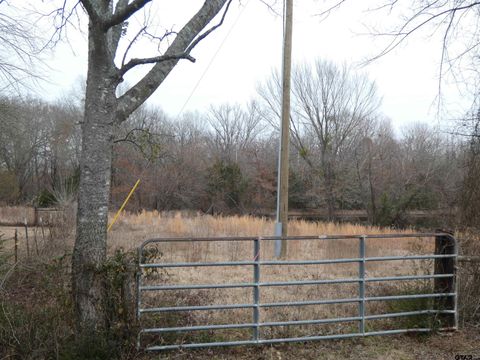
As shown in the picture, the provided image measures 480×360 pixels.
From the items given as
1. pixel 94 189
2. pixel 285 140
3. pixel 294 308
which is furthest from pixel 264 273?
pixel 94 189

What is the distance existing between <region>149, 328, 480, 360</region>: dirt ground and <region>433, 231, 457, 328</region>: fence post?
Answer: 0.76 ft

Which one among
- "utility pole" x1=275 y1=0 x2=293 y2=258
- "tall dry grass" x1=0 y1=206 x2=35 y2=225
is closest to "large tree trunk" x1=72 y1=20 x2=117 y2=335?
"utility pole" x1=275 y1=0 x2=293 y2=258

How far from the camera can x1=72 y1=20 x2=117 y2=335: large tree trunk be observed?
4.66 meters

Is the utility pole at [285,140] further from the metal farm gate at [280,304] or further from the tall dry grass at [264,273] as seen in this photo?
the metal farm gate at [280,304]

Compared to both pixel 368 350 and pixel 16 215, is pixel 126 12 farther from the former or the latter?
pixel 16 215

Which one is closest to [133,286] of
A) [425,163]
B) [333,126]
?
[425,163]

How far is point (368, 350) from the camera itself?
5332mm

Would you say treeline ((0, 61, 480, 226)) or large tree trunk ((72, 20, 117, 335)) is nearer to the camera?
large tree trunk ((72, 20, 117, 335))

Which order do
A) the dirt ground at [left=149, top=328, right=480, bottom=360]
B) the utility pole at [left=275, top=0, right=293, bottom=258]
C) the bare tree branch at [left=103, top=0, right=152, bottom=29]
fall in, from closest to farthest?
the bare tree branch at [left=103, top=0, right=152, bottom=29] → the dirt ground at [left=149, top=328, right=480, bottom=360] → the utility pole at [left=275, top=0, right=293, bottom=258]

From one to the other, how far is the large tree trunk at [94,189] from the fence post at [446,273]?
4388mm

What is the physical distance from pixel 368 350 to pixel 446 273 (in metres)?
1.63

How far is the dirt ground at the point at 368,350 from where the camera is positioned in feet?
16.7

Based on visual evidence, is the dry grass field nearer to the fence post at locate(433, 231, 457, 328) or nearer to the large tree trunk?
the fence post at locate(433, 231, 457, 328)

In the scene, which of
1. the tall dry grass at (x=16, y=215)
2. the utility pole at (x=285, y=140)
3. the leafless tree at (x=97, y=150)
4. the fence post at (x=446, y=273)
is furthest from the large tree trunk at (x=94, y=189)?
the tall dry grass at (x=16, y=215)
